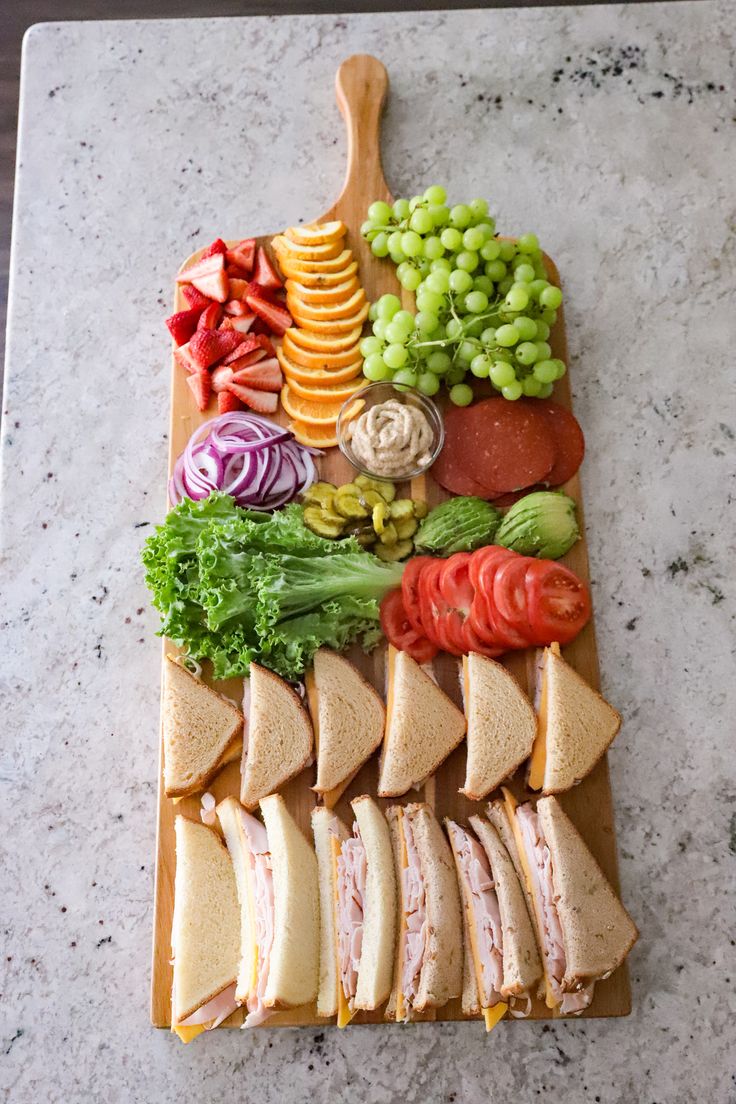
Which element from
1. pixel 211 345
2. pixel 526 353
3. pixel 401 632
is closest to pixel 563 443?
pixel 526 353

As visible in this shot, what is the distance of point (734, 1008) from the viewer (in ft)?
8.91

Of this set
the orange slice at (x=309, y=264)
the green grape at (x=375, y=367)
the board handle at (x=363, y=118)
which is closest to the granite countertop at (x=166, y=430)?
the board handle at (x=363, y=118)

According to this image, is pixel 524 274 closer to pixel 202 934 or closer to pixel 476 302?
pixel 476 302

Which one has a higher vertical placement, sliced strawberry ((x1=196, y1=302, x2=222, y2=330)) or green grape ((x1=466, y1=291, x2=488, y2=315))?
sliced strawberry ((x1=196, y1=302, x2=222, y2=330))

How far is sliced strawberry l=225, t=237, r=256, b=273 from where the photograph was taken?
3.13 meters

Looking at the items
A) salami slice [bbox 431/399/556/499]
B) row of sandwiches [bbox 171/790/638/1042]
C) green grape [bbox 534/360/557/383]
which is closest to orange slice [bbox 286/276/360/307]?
salami slice [bbox 431/399/556/499]

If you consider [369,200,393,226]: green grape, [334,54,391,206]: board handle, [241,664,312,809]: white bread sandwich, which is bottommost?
[241,664,312,809]: white bread sandwich

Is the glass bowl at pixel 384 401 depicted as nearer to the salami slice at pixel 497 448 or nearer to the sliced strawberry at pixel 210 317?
the salami slice at pixel 497 448

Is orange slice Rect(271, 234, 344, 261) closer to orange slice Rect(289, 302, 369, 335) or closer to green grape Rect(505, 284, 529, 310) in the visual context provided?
orange slice Rect(289, 302, 369, 335)

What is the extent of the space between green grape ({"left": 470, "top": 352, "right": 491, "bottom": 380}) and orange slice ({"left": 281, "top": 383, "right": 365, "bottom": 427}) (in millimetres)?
430

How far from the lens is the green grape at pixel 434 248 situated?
2973 mm

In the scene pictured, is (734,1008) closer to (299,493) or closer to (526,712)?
(526,712)

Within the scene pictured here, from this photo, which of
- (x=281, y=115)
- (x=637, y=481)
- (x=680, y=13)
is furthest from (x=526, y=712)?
(x=680, y=13)

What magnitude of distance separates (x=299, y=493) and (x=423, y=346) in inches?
22.7
